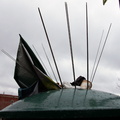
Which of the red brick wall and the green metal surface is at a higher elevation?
the green metal surface

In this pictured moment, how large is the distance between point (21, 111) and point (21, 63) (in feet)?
5.15

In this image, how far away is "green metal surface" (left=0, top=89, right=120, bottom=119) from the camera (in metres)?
2.21

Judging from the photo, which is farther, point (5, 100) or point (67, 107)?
point (5, 100)

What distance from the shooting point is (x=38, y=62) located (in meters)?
4.02

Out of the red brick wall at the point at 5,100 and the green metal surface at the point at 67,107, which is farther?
the red brick wall at the point at 5,100

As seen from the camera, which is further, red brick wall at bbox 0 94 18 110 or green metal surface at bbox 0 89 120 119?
red brick wall at bbox 0 94 18 110

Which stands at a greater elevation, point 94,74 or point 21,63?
point 21,63

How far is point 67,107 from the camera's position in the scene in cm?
230

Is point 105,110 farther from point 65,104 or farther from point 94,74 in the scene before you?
point 94,74

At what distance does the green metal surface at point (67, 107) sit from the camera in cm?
221
